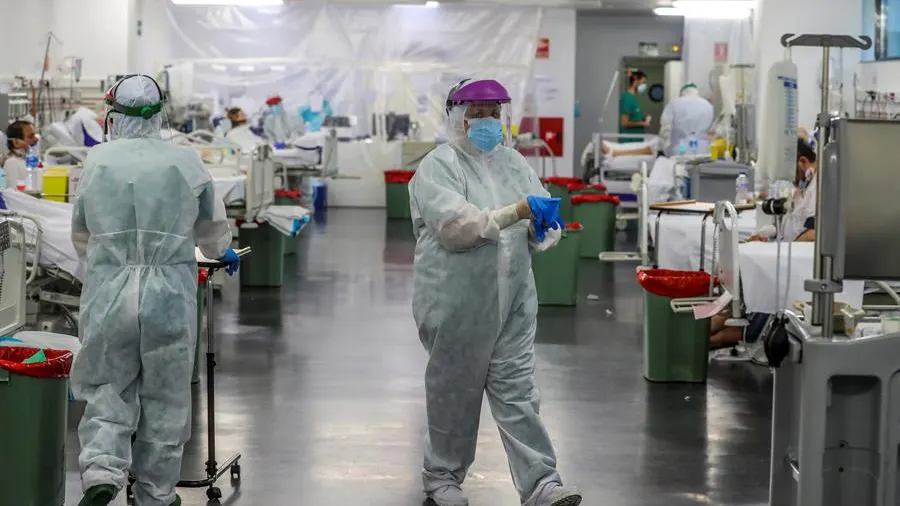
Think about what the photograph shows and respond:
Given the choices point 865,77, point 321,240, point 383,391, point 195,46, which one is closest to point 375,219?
point 321,240

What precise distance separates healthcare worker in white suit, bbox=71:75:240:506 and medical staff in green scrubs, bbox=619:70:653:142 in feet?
45.8

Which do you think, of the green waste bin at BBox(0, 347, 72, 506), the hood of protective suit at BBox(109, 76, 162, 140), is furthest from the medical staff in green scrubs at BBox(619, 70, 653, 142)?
the green waste bin at BBox(0, 347, 72, 506)

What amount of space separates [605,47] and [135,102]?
587 inches

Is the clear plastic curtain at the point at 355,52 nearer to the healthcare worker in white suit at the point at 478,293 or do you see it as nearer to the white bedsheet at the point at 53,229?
the white bedsheet at the point at 53,229

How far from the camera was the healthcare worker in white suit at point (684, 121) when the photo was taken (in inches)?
510

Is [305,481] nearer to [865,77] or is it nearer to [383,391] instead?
[383,391]

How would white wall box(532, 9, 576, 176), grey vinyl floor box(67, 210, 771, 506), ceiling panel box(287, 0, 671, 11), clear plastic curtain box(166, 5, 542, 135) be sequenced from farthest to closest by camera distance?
1. white wall box(532, 9, 576, 176)
2. clear plastic curtain box(166, 5, 542, 135)
3. ceiling panel box(287, 0, 671, 11)
4. grey vinyl floor box(67, 210, 771, 506)

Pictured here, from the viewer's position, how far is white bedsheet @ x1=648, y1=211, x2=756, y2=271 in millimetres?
7520

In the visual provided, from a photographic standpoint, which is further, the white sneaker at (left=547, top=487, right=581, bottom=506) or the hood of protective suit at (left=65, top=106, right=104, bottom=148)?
the hood of protective suit at (left=65, top=106, right=104, bottom=148)

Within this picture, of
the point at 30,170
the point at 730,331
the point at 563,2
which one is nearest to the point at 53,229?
the point at 30,170

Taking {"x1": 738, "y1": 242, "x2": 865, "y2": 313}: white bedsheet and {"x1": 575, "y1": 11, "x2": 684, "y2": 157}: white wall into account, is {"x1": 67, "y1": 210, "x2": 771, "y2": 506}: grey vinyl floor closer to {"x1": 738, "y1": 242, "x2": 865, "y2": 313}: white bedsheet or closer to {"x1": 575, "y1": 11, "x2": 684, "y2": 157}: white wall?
{"x1": 738, "y1": 242, "x2": 865, "y2": 313}: white bedsheet

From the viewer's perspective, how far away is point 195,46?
1641cm

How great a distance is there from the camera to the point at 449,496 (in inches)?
169

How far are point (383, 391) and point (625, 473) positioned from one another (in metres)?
1.68
